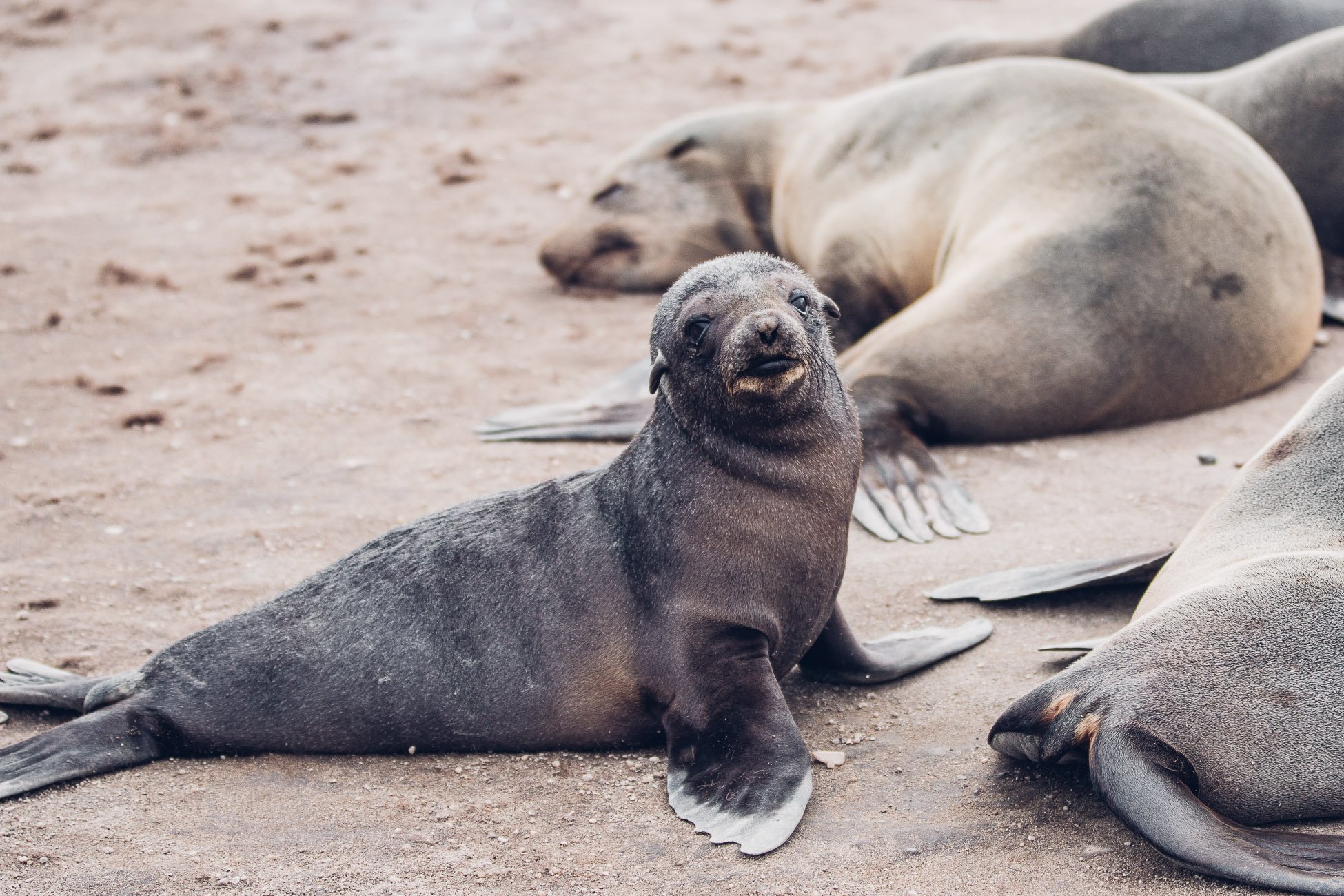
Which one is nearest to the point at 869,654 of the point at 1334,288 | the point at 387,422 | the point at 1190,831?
the point at 1190,831

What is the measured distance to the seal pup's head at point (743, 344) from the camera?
3.21 meters

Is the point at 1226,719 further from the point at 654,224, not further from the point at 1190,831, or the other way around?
the point at 654,224

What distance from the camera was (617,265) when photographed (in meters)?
7.48

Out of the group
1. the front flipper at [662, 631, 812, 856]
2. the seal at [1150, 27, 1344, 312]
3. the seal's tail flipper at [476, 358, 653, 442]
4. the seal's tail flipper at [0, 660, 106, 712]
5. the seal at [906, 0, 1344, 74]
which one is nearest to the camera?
the front flipper at [662, 631, 812, 856]

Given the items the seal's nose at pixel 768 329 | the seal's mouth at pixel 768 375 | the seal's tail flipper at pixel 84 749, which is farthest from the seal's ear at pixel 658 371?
the seal's tail flipper at pixel 84 749

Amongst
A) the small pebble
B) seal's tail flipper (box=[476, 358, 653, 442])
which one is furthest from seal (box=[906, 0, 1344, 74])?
the small pebble

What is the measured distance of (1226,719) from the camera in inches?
111

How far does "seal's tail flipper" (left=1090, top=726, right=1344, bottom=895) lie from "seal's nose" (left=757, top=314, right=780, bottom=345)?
1052mm

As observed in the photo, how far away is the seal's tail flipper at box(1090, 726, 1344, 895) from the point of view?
2.53 metres

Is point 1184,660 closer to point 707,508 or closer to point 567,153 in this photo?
point 707,508

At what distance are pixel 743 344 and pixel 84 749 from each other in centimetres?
175

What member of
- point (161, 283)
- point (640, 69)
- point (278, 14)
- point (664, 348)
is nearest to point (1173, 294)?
point (664, 348)

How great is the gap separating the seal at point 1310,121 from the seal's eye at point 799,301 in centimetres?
387

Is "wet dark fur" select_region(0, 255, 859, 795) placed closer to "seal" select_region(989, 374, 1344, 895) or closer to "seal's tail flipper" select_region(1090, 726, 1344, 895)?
"seal" select_region(989, 374, 1344, 895)
